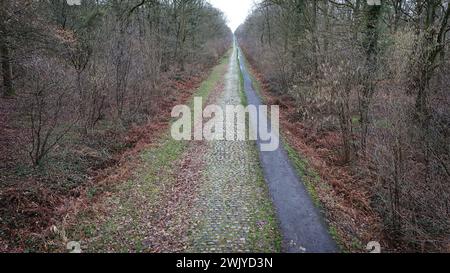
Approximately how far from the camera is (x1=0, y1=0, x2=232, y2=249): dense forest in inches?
366

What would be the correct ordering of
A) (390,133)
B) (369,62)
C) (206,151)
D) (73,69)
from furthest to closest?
(206,151) < (73,69) < (369,62) < (390,133)

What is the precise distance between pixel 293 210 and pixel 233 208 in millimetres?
1644

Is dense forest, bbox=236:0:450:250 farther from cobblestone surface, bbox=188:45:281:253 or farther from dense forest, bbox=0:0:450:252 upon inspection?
cobblestone surface, bbox=188:45:281:253

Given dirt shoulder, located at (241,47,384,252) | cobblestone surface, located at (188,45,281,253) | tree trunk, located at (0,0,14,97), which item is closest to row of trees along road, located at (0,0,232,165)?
tree trunk, located at (0,0,14,97)

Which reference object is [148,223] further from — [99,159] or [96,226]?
[99,159]

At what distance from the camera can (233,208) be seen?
29.9 ft

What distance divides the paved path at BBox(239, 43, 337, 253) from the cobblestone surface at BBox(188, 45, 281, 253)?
258mm

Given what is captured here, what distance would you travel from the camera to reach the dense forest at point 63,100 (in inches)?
366

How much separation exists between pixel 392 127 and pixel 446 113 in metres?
2.15

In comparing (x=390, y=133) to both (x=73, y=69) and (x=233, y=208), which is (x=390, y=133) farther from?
(x=73, y=69)

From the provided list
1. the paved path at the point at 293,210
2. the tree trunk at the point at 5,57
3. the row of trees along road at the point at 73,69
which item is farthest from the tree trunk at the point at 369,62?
the tree trunk at the point at 5,57

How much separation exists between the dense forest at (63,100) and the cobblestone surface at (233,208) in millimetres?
3793

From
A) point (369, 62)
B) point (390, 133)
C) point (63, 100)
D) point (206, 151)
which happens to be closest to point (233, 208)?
point (390, 133)
